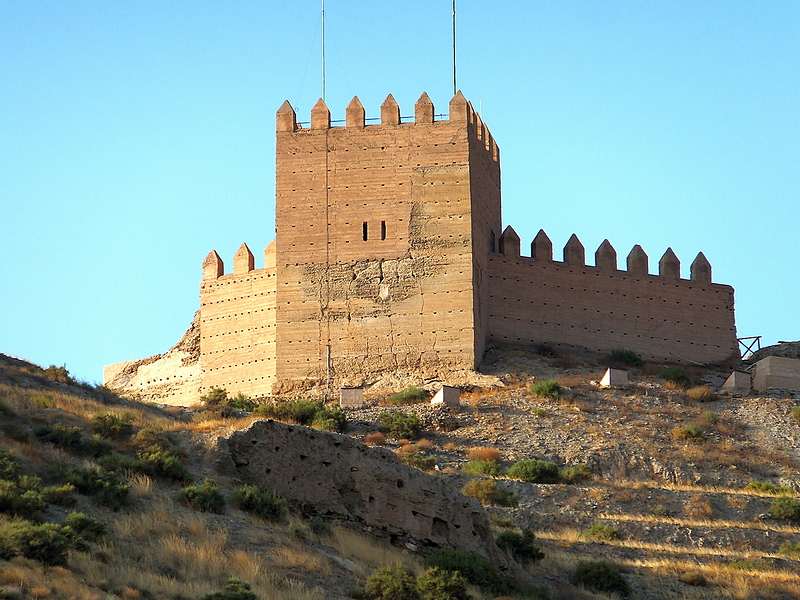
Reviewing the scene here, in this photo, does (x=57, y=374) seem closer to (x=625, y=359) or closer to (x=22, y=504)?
(x=22, y=504)

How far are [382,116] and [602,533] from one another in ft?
54.9

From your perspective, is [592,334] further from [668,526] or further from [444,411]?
[668,526]

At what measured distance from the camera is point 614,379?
34.6 meters

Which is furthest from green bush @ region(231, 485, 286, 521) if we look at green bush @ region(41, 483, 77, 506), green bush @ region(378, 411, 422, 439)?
green bush @ region(378, 411, 422, 439)

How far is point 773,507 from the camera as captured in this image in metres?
26.3

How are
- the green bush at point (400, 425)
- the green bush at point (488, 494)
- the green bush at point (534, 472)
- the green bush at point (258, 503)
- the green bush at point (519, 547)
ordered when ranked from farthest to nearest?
the green bush at point (400, 425)
the green bush at point (534, 472)
the green bush at point (488, 494)
the green bush at point (519, 547)
the green bush at point (258, 503)


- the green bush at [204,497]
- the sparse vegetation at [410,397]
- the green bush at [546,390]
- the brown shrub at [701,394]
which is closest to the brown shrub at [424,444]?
the sparse vegetation at [410,397]

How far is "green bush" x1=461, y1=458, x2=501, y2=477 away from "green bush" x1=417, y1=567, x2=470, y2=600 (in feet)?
33.8

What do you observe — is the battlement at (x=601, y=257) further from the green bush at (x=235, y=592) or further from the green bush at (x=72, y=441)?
the green bush at (x=235, y=592)

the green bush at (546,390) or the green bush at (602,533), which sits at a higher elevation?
the green bush at (546,390)

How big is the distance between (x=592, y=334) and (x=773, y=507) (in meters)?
12.5

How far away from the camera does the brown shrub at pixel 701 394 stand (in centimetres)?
3441

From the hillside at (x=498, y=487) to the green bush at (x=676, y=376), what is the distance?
56 centimetres

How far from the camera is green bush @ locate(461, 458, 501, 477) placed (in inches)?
1102
